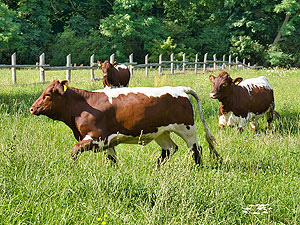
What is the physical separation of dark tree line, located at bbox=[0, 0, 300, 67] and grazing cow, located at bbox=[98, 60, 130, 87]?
18.6 metres

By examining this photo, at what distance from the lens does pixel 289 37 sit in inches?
1496

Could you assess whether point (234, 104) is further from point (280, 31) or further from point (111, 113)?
point (280, 31)

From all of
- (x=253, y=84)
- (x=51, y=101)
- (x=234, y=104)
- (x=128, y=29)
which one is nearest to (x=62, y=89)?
(x=51, y=101)

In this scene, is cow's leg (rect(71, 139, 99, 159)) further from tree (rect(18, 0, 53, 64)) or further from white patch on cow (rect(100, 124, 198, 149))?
tree (rect(18, 0, 53, 64))

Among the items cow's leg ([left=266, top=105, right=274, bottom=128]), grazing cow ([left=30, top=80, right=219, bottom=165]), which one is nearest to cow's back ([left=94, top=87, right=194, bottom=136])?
grazing cow ([left=30, top=80, right=219, bottom=165])

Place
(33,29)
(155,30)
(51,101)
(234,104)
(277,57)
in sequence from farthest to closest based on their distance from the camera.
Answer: (277,57), (155,30), (33,29), (234,104), (51,101)

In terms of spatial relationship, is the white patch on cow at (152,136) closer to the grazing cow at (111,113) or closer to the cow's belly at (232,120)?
the grazing cow at (111,113)

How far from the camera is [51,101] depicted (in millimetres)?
3967

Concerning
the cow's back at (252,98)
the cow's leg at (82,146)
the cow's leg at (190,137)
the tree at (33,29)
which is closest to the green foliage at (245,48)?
the tree at (33,29)

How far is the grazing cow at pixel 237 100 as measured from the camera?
6152 millimetres

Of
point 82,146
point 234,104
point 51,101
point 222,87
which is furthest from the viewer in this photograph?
point 234,104

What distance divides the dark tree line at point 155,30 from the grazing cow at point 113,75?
18.6 metres

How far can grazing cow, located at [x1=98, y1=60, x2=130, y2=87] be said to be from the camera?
1131cm

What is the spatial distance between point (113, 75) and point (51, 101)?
306 inches
